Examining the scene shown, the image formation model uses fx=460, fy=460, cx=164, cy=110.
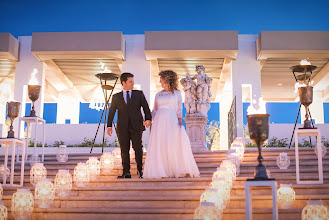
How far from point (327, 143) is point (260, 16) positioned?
44.9 meters

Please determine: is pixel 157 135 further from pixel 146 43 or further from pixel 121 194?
pixel 146 43

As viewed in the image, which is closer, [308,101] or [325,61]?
[308,101]

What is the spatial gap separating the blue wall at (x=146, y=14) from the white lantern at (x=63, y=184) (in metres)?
33.1

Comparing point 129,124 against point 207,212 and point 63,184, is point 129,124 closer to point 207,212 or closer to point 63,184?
point 63,184

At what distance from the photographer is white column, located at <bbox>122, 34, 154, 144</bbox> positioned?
50.1 ft

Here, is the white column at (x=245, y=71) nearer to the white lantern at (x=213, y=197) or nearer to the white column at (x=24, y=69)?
the white column at (x=24, y=69)

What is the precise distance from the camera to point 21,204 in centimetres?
471

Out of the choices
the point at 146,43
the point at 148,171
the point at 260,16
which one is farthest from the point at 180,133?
the point at 260,16

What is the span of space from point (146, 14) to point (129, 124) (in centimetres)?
5004

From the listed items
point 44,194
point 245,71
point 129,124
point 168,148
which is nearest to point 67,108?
point 245,71

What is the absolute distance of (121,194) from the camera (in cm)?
562

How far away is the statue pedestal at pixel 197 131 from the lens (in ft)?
36.4

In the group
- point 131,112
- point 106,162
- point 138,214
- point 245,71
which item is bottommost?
point 138,214

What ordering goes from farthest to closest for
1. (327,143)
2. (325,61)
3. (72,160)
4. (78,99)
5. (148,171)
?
1. (78,99)
2. (325,61)
3. (327,143)
4. (72,160)
5. (148,171)
